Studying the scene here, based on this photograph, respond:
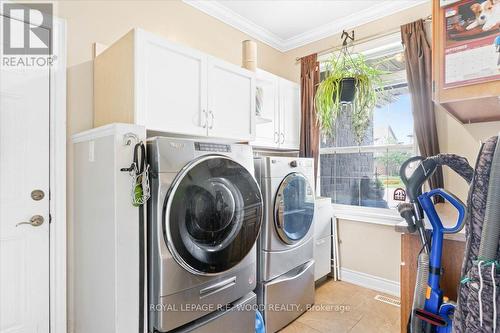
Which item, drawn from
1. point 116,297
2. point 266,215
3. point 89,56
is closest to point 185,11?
point 89,56

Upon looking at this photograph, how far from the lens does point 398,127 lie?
2.77 m

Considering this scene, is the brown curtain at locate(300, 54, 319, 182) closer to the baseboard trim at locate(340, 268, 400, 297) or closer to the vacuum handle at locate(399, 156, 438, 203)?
the baseboard trim at locate(340, 268, 400, 297)

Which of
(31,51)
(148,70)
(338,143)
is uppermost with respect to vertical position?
(31,51)

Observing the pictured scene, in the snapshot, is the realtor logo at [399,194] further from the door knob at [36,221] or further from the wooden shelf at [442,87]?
the door knob at [36,221]

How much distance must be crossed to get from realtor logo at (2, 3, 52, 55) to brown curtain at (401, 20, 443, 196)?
9.40 feet

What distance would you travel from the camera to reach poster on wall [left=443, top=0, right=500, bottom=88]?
84 cm

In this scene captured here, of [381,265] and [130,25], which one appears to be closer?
[130,25]

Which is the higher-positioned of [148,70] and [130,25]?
[130,25]

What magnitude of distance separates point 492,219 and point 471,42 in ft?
2.00

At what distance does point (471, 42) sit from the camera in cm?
88

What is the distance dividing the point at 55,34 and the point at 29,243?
1327 mm

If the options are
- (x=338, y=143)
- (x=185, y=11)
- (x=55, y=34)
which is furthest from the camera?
(x=338, y=143)

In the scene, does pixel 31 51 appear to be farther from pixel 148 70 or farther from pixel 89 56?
pixel 148 70

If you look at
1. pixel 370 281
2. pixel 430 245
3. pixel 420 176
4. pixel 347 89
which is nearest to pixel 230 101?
pixel 347 89
